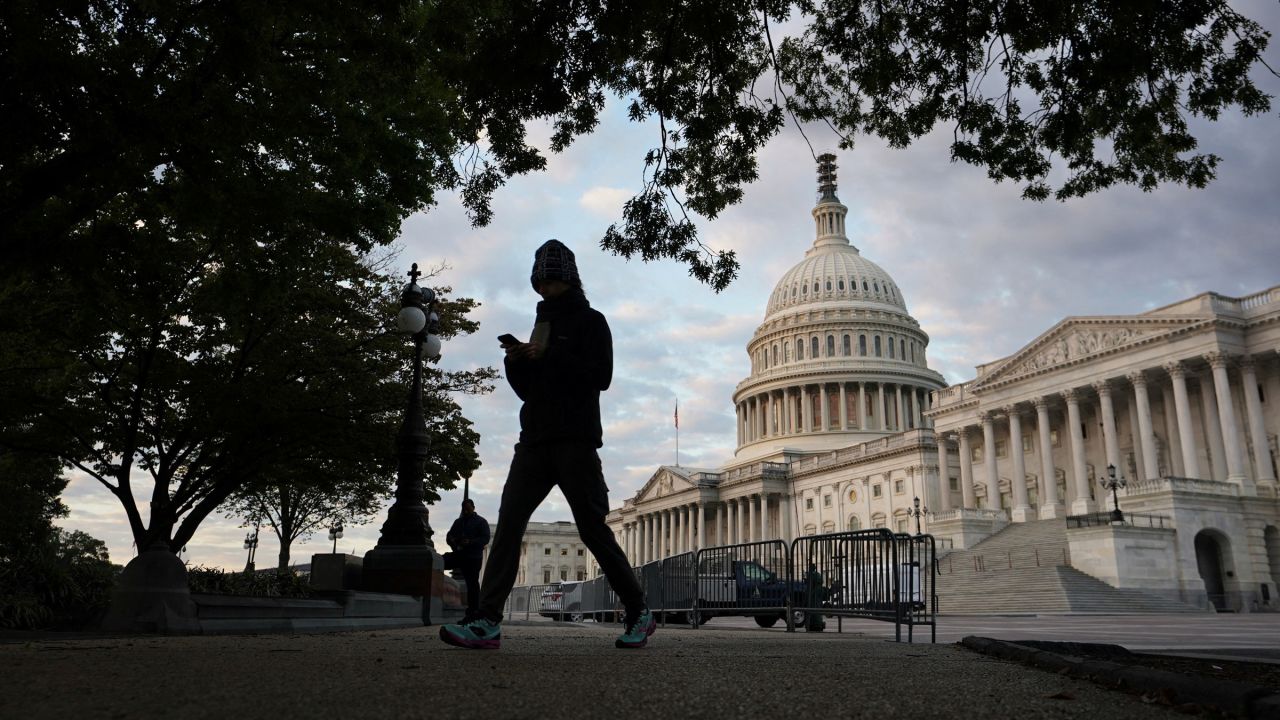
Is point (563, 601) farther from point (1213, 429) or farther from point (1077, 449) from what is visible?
point (1213, 429)

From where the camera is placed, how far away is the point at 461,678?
4.55m

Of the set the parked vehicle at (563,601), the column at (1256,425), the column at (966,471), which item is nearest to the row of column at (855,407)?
the column at (966,471)

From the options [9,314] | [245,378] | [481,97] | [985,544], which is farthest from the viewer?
[985,544]

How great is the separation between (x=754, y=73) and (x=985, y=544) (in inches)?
1842

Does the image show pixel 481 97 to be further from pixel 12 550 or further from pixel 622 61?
pixel 12 550

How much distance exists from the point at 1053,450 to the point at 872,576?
186 ft

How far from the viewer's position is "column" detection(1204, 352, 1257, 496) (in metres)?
47.5

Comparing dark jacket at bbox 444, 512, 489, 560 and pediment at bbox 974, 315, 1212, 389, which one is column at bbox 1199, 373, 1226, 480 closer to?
pediment at bbox 974, 315, 1212, 389

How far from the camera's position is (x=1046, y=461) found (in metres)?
58.4

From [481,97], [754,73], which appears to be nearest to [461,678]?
[481,97]

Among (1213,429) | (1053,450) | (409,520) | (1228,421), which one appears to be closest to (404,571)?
(409,520)

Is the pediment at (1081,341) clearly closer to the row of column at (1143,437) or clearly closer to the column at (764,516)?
the row of column at (1143,437)

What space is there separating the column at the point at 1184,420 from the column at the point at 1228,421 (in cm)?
154

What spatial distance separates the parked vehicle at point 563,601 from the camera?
105 ft
